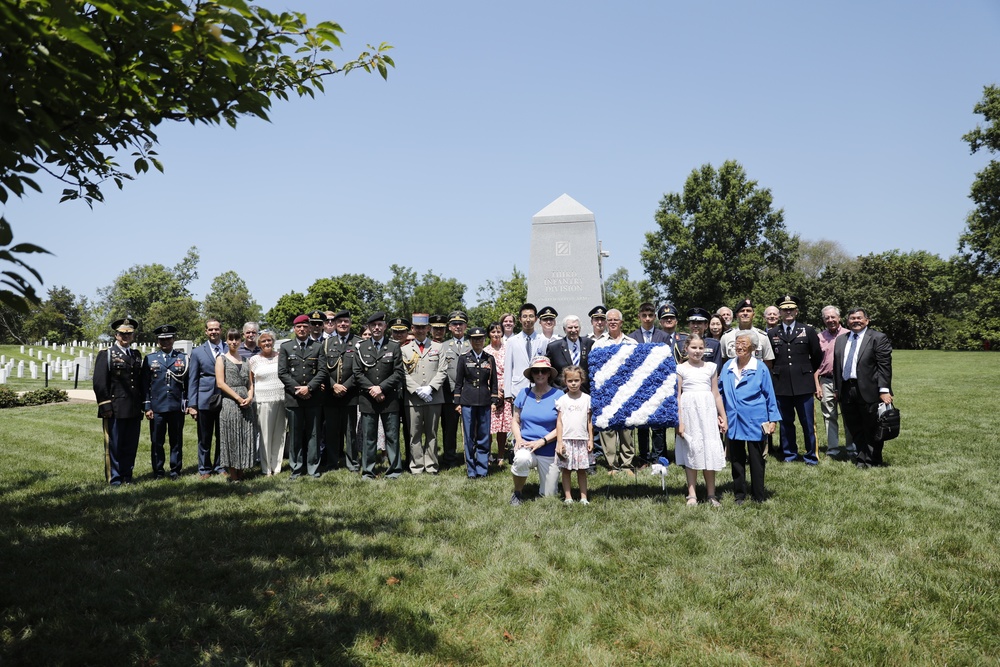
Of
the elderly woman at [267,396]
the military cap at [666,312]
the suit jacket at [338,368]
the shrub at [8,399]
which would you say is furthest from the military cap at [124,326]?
the shrub at [8,399]

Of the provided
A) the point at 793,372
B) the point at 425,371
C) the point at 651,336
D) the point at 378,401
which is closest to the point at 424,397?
the point at 425,371

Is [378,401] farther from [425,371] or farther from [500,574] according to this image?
[500,574]

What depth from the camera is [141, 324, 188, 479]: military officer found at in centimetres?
852

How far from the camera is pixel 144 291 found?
81.2 m

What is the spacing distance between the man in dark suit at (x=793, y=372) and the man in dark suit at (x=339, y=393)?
236 inches

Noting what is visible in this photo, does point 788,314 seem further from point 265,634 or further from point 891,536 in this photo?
point 265,634

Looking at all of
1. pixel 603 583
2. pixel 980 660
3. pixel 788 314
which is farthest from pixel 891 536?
pixel 788 314

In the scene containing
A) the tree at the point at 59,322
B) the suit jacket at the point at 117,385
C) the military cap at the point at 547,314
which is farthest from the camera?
the tree at the point at 59,322

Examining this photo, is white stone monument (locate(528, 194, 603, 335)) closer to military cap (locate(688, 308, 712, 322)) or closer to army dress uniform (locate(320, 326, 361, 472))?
military cap (locate(688, 308, 712, 322))

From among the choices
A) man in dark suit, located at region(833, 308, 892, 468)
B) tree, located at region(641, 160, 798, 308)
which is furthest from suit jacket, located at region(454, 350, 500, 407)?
tree, located at region(641, 160, 798, 308)

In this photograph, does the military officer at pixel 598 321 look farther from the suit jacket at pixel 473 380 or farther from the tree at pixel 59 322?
the tree at pixel 59 322

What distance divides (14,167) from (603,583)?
4259 mm

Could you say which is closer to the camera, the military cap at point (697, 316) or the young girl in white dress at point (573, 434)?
the young girl in white dress at point (573, 434)

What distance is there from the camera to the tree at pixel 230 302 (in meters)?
75.4
